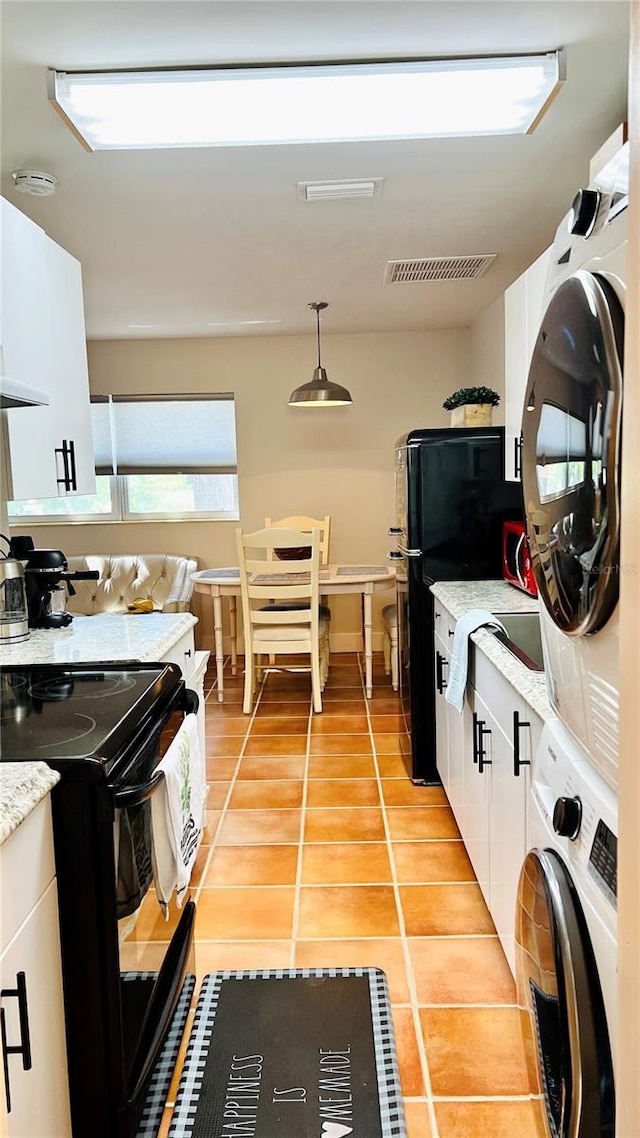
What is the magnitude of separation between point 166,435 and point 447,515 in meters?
3.23

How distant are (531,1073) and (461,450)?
246cm

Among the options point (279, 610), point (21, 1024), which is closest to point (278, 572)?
point (279, 610)

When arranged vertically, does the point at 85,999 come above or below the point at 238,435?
below

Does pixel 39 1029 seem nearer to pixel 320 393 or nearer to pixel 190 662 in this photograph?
pixel 190 662

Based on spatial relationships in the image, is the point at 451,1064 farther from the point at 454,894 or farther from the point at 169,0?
the point at 169,0

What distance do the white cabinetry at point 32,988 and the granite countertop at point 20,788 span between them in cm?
3

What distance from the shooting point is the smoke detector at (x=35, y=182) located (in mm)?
2633

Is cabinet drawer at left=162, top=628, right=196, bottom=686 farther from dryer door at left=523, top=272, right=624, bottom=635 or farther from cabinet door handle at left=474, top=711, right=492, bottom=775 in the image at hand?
dryer door at left=523, top=272, right=624, bottom=635

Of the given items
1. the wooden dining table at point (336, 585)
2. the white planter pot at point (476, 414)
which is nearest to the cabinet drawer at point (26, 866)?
the white planter pot at point (476, 414)

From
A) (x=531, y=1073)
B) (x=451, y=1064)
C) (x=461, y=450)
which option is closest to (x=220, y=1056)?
(x=451, y=1064)

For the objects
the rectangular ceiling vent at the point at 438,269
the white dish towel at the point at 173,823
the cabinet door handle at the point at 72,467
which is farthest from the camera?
the rectangular ceiling vent at the point at 438,269

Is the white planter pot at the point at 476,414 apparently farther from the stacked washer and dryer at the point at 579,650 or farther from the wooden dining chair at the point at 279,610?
the stacked washer and dryer at the point at 579,650

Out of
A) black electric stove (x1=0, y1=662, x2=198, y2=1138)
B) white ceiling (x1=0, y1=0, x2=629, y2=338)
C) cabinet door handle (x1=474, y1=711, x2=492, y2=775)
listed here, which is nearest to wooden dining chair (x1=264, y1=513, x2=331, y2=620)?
white ceiling (x1=0, y1=0, x2=629, y2=338)

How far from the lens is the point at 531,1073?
121 centimetres
